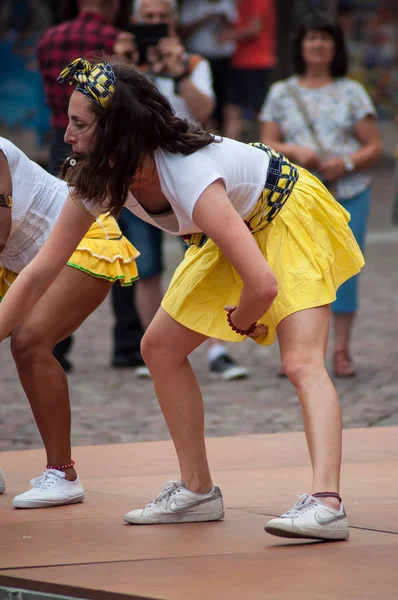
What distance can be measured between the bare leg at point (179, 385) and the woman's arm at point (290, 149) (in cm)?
329

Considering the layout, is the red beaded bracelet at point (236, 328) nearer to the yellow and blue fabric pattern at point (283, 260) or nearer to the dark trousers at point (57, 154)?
the yellow and blue fabric pattern at point (283, 260)

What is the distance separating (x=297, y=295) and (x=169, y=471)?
1.42 metres

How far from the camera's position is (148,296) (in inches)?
291

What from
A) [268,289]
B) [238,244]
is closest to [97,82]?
[238,244]

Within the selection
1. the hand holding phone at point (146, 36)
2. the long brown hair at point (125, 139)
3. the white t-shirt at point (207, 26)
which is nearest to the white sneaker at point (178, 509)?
the long brown hair at point (125, 139)

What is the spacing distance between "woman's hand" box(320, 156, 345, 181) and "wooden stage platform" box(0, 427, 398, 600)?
7.41ft

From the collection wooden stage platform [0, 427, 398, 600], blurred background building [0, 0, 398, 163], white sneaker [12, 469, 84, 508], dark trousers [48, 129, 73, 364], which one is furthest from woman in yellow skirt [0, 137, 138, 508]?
blurred background building [0, 0, 398, 163]

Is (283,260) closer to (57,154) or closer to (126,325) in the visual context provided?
(57,154)

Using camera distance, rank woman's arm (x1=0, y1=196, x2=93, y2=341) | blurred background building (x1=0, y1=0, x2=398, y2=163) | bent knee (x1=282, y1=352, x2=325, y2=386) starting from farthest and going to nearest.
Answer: blurred background building (x1=0, y1=0, x2=398, y2=163) → woman's arm (x1=0, y1=196, x2=93, y2=341) → bent knee (x1=282, y1=352, x2=325, y2=386)

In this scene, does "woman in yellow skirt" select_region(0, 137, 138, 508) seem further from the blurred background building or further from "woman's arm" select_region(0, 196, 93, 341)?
the blurred background building

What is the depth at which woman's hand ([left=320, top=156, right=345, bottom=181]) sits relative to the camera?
698 centimetres

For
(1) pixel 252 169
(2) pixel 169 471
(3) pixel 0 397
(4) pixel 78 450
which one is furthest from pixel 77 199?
(3) pixel 0 397

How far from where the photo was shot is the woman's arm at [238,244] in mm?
3377

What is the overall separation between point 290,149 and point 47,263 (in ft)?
11.5
